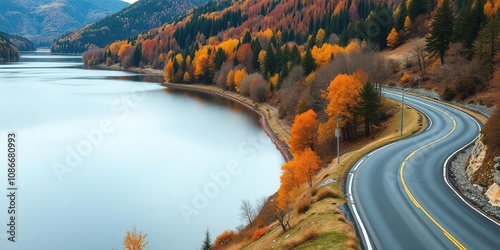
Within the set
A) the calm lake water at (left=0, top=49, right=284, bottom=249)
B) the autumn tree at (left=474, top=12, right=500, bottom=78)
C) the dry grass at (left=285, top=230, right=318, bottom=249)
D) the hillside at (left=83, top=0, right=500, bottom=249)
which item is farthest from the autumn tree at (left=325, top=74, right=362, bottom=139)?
the dry grass at (left=285, top=230, right=318, bottom=249)

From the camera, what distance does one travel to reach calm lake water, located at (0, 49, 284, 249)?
115ft

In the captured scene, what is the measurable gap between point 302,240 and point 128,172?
118 feet

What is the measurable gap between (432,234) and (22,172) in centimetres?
4762

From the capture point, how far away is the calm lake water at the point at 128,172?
35000mm

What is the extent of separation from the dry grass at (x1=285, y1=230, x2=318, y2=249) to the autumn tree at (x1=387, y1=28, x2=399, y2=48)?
99847 mm

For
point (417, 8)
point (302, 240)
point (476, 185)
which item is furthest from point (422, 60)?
point (302, 240)

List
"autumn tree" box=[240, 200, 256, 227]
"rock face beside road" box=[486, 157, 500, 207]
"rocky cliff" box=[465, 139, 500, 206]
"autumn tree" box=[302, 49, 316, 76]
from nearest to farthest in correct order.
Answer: "rock face beside road" box=[486, 157, 500, 207] < "rocky cliff" box=[465, 139, 500, 206] < "autumn tree" box=[240, 200, 256, 227] < "autumn tree" box=[302, 49, 316, 76]

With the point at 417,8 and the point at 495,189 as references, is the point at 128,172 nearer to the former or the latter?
the point at 495,189

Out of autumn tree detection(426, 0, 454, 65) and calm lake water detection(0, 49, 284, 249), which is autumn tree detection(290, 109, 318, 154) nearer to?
calm lake water detection(0, 49, 284, 249)

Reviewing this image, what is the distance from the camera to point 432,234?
1830 cm

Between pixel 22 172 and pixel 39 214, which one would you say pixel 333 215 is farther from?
pixel 22 172

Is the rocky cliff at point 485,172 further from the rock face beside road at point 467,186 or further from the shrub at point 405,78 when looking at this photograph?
the shrub at point 405,78

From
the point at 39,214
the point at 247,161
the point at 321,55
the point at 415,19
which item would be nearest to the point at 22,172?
the point at 39,214

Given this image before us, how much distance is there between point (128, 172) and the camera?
4862 cm
